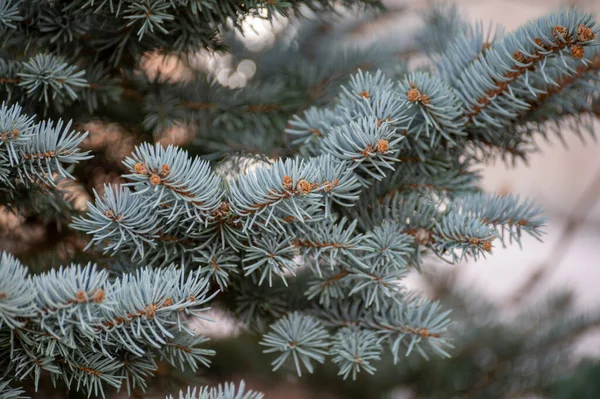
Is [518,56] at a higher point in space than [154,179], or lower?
higher

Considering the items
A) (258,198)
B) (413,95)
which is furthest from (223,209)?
(413,95)

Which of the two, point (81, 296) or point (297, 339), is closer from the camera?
point (81, 296)

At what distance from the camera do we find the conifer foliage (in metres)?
0.30

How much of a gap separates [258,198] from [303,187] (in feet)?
0.10

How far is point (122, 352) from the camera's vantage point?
349 mm

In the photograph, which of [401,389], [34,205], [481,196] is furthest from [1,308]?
[401,389]

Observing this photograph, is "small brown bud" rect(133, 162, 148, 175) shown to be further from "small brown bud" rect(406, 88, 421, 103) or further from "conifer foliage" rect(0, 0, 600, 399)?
"small brown bud" rect(406, 88, 421, 103)

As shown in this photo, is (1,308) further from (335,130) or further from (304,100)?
(304,100)

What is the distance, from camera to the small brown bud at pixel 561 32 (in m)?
0.32

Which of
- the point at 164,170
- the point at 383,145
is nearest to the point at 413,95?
the point at 383,145

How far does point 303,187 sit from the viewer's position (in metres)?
0.29

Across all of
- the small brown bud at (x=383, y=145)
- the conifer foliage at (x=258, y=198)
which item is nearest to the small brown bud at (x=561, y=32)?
the conifer foliage at (x=258, y=198)

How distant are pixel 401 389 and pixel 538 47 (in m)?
0.56

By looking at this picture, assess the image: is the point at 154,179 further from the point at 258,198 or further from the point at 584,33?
the point at 584,33
